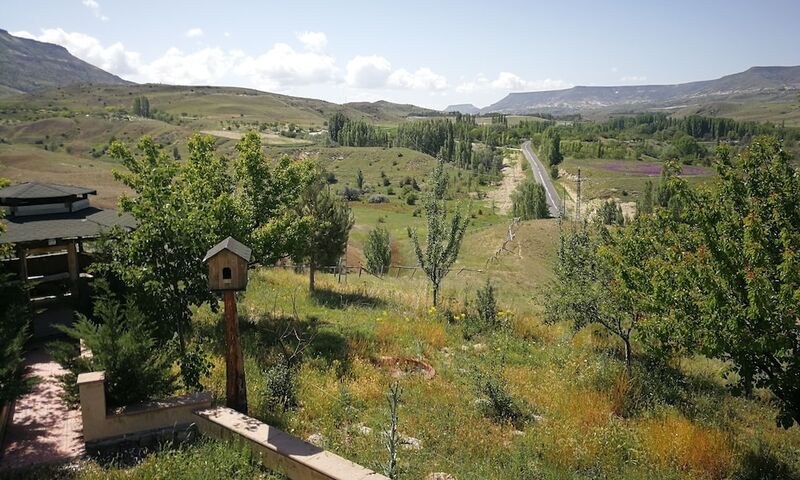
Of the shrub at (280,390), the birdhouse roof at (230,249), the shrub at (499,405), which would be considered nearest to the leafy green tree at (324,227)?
the shrub at (280,390)

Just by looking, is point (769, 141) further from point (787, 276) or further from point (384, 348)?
point (384, 348)

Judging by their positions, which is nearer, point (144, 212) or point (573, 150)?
point (144, 212)

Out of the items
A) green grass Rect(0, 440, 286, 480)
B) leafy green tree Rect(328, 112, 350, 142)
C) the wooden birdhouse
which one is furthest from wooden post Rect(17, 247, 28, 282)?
leafy green tree Rect(328, 112, 350, 142)

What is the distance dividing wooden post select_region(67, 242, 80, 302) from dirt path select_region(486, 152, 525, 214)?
244 ft

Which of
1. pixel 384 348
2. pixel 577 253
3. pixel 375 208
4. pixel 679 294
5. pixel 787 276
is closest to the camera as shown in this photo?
pixel 787 276

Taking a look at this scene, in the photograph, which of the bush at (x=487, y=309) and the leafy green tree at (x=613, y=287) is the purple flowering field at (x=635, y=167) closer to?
the bush at (x=487, y=309)

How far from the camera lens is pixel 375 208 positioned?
77688 mm

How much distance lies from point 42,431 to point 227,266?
3909mm

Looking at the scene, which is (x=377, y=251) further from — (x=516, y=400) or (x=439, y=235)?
(x=516, y=400)

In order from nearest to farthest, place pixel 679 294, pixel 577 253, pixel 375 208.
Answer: pixel 679 294 < pixel 577 253 < pixel 375 208

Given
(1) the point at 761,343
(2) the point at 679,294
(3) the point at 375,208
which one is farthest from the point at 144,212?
(3) the point at 375,208

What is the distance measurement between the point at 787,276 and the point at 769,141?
3639mm

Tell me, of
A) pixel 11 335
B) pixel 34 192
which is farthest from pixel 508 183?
pixel 11 335

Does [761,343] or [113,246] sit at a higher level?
[113,246]
